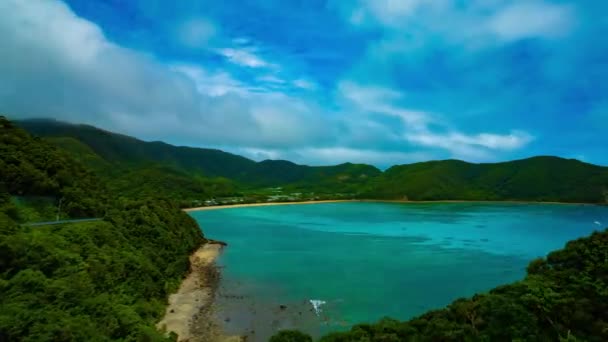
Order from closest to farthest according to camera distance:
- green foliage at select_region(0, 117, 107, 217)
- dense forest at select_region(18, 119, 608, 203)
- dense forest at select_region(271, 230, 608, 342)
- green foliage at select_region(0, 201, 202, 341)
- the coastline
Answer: green foliage at select_region(0, 201, 202, 341), dense forest at select_region(271, 230, 608, 342), the coastline, green foliage at select_region(0, 117, 107, 217), dense forest at select_region(18, 119, 608, 203)

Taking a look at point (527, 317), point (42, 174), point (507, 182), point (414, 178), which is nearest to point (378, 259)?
point (527, 317)

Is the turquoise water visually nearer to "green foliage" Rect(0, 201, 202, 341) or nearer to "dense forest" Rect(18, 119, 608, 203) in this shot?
"green foliage" Rect(0, 201, 202, 341)

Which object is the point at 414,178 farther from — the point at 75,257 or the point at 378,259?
the point at 75,257

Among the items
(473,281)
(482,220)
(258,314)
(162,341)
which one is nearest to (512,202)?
(482,220)

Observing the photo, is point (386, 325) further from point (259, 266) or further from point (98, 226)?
point (259, 266)

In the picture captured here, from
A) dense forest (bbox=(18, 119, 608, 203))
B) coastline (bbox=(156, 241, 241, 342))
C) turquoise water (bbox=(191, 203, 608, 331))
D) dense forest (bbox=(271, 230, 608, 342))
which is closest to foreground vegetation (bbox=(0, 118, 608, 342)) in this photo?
dense forest (bbox=(271, 230, 608, 342))

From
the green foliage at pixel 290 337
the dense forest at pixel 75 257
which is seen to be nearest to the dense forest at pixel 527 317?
the green foliage at pixel 290 337
